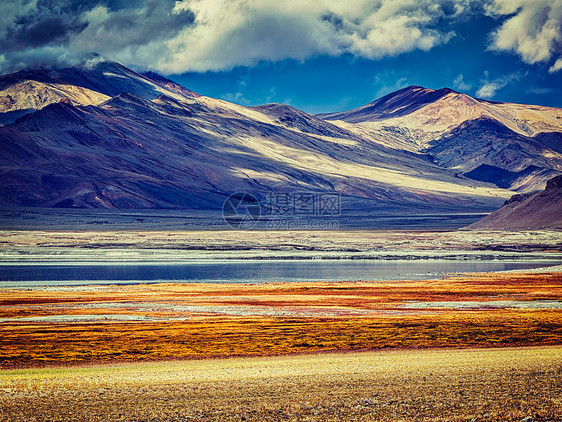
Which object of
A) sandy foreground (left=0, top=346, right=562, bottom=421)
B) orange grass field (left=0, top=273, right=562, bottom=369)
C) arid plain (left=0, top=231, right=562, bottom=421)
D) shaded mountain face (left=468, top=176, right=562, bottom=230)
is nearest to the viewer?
sandy foreground (left=0, top=346, right=562, bottom=421)

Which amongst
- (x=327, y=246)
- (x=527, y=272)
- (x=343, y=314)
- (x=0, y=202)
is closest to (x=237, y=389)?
(x=343, y=314)

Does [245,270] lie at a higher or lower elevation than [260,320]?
lower

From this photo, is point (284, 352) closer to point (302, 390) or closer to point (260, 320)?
point (302, 390)

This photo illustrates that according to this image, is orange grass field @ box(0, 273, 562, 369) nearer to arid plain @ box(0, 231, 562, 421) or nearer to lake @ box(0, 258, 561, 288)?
arid plain @ box(0, 231, 562, 421)

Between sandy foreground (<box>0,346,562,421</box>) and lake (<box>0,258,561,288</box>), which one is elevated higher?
sandy foreground (<box>0,346,562,421</box>)

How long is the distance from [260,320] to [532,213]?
118 meters

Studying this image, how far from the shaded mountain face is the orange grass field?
8236cm

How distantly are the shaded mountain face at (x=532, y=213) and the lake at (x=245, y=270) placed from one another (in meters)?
43.9

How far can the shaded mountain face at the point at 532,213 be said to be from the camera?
130 meters

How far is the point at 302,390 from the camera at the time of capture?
17000 millimetres

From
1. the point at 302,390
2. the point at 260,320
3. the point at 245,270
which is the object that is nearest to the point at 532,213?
the point at 245,270

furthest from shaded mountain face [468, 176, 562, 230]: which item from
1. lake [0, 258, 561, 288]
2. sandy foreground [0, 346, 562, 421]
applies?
sandy foreground [0, 346, 562, 421]

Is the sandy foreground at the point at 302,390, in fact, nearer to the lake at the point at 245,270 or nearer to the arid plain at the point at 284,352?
the arid plain at the point at 284,352

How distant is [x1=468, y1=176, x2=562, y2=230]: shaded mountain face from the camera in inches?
5138
